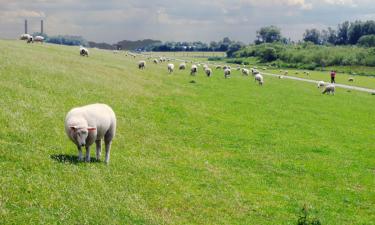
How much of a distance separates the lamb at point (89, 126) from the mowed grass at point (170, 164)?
86cm

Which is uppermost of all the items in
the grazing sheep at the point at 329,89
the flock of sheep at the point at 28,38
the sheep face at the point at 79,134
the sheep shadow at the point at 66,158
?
the flock of sheep at the point at 28,38

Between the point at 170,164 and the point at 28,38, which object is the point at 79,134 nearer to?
the point at 170,164

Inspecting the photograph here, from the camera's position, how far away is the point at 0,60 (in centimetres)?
3547

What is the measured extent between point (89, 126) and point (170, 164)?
5758 mm

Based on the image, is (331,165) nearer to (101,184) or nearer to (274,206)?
(274,206)

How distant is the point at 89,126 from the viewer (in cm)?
1628

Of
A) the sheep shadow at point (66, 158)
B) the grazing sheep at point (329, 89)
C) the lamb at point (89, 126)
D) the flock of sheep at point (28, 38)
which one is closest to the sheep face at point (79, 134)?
the lamb at point (89, 126)

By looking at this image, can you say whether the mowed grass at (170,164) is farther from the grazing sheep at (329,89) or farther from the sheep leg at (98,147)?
the grazing sheep at (329,89)

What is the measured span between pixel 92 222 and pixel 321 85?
7623 cm

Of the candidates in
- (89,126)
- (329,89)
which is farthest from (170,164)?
(329,89)

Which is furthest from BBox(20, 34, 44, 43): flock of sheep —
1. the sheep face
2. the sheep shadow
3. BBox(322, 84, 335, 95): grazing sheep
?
the sheep face

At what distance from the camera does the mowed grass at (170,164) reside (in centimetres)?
1339

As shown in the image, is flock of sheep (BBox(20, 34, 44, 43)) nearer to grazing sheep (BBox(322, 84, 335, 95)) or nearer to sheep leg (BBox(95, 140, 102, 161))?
grazing sheep (BBox(322, 84, 335, 95))

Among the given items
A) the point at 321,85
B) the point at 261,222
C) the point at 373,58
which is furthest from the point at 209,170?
the point at 373,58
